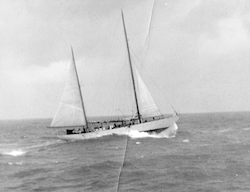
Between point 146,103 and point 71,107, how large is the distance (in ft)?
38.2

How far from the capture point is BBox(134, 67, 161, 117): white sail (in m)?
42.8

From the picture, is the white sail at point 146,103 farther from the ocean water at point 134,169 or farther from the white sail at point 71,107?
the white sail at point 71,107

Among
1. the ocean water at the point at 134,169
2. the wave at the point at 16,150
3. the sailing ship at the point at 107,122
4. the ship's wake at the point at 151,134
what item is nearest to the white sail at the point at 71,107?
the sailing ship at the point at 107,122

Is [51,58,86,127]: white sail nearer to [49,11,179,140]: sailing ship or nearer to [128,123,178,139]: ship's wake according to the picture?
[49,11,179,140]: sailing ship

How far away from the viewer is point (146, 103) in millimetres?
43000

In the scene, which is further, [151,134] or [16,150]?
[151,134]

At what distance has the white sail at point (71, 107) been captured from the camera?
44.6 m

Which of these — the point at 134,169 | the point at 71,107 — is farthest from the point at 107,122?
the point at 134,169

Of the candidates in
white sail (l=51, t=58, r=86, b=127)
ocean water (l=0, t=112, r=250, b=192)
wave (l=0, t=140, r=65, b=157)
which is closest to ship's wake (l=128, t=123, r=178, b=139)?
ocean water (l=0, t=112, r=250, b=192)

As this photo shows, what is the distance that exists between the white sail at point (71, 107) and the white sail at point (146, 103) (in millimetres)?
9809

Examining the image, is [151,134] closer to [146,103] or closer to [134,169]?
[146,103]

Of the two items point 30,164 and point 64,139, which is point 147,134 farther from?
Result: point 30,164

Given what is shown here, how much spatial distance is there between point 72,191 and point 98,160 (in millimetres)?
10233

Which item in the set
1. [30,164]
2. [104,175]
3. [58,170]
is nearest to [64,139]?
[30,164]
